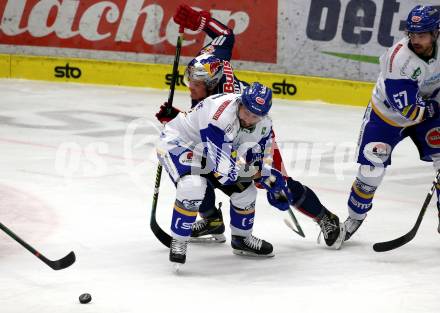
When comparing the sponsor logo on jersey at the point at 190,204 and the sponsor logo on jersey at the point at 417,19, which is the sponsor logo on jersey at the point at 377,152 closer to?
the sponsor logo on jersey at the point at 417,19

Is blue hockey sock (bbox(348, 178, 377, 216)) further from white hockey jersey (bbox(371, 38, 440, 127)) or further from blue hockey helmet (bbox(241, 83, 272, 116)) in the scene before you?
blue hockey helmet (bbox(241, 83, 272, 116))

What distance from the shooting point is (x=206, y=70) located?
521 centimetres

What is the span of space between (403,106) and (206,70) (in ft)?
3.41

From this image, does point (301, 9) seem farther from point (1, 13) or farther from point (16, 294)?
point (16, 294)

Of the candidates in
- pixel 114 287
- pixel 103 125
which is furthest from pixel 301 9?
pixel 114 287

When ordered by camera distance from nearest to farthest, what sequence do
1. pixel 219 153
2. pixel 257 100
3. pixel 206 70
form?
pixel 257 100, pixel 219 153, pixel 206 70

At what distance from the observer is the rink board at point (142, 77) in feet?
32.3

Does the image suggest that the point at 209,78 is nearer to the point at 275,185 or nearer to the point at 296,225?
the point at 275,185

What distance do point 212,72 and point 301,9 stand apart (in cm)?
488

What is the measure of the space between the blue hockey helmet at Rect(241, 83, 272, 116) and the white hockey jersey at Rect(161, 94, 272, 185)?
0.12m

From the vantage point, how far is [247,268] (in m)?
4.99

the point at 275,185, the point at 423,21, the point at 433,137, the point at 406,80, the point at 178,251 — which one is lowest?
the point at 178,251

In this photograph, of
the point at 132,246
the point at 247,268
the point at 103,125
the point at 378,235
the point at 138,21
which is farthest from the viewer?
the point at 138,21

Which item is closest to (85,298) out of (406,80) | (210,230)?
(210,230)
